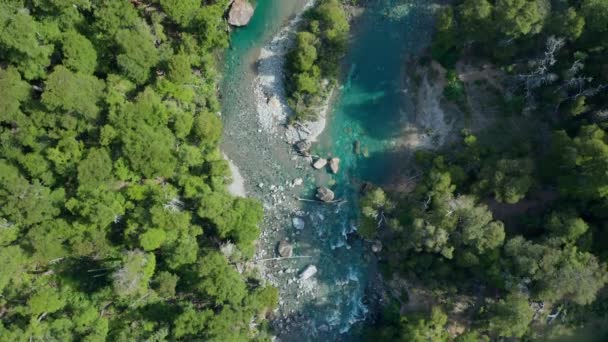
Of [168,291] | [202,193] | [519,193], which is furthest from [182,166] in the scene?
[519,193]

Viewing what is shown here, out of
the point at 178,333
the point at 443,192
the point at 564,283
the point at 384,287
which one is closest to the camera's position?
the point at 564,283

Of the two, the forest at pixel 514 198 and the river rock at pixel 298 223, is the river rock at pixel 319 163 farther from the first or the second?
the forest at pixel 514 198

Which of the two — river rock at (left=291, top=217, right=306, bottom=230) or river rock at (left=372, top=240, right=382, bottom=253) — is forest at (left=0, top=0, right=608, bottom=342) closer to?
river rock at (left=372, top=240, right=382, bottom=253)

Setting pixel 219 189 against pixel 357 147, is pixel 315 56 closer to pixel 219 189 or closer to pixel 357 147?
pixel 357 147

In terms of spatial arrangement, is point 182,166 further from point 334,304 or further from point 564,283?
point 564,283

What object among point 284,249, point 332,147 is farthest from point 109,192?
point 332,147

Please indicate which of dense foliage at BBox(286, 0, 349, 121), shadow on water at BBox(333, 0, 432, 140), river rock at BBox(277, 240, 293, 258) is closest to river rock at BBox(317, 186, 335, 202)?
river rock at BBox(277, 240, 293, 258)
